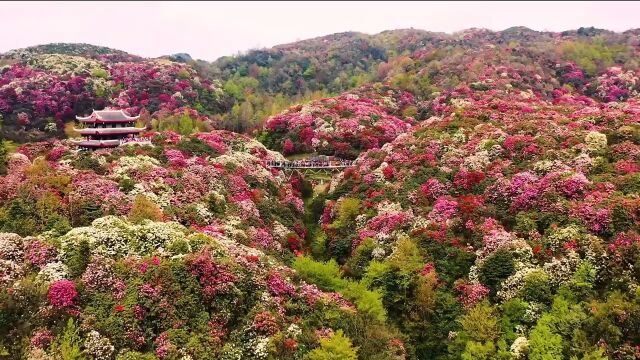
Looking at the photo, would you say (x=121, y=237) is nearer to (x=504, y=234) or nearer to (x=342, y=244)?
(x=342, y=244)

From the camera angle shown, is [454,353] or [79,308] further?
[454,353]

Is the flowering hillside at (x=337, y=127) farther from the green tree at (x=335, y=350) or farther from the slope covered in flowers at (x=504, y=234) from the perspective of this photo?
the green tree at (x=335, y=350)

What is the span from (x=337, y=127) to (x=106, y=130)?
3264 cm

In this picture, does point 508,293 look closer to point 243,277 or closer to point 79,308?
point 243,277

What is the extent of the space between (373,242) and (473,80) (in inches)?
2182

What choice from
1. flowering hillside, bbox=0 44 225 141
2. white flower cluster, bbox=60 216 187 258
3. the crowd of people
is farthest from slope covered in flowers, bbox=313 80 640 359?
flowering hillside, bbox=0 44 225 141

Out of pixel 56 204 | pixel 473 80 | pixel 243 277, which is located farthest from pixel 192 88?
pixel 243 277

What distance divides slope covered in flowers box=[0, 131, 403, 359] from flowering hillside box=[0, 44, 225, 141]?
50.4m

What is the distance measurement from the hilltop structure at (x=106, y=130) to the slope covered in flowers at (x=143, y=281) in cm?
657

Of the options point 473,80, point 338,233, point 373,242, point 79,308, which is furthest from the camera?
point 473,80

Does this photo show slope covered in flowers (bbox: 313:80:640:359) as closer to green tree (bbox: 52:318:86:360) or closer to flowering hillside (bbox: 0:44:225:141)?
green tree (bbox: 52:318:86:360)

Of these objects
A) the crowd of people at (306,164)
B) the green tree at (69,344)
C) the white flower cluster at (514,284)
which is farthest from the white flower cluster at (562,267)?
the crowd of people at (306,164)

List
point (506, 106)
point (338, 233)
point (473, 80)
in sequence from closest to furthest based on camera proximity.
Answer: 1. point (338, 233)
2. point (506, 106)
3. point (473, 80)

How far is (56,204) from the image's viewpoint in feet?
125
